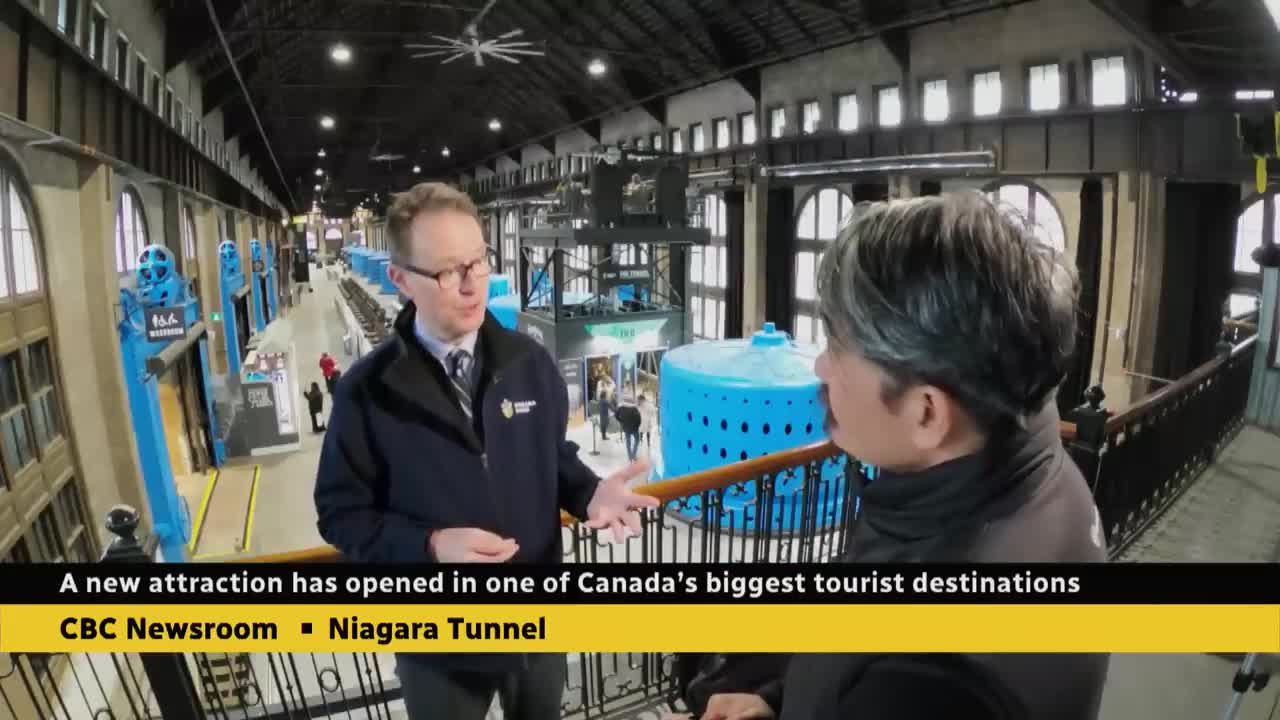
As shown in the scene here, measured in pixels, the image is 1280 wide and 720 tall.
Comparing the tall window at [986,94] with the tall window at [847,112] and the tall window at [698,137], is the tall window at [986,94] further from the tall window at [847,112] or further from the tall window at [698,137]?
the tall window at [698,137]

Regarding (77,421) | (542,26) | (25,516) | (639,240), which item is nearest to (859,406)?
(25,516)

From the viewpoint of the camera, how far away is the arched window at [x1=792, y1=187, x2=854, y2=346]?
614 inches

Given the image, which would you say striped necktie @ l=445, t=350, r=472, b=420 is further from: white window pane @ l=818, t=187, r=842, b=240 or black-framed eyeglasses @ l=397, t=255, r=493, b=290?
white window pane @ l=818, t=187, r=842, b=240

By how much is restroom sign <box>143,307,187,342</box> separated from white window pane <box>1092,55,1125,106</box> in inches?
485

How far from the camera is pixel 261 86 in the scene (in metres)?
14.9

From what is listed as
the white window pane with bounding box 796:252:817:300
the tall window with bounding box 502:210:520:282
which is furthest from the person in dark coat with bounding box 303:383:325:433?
the white window pane with bounding box 796:252:817:300

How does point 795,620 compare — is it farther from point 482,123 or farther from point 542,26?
point 482,123

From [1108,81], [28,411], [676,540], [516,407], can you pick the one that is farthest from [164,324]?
[1108,81]

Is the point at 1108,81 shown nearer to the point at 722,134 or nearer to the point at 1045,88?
the point at 1045,88

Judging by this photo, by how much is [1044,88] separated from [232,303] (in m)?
15.1

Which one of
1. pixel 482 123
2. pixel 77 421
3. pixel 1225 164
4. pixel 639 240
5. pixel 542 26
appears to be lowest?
pixel 77 421

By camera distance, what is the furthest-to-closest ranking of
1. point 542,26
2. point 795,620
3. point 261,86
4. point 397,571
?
point 261,86 → point 542,26 → point 397,571 → point 795,620

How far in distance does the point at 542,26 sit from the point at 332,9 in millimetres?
3945

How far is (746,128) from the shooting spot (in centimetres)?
1780
